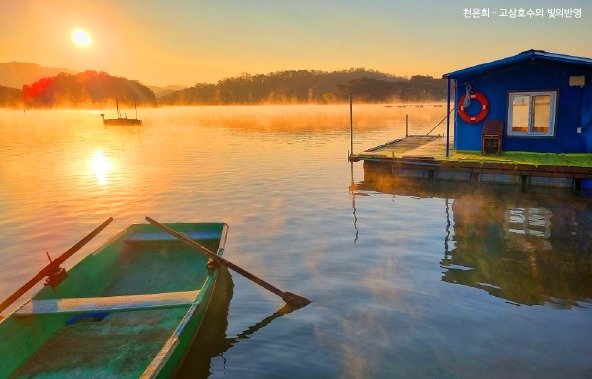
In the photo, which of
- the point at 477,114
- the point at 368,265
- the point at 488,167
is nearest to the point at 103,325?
the point at 368,265

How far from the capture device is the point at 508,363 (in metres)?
6.29

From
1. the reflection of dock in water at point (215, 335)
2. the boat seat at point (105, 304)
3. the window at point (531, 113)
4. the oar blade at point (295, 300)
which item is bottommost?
the reflection of dock in water at point (215, 335)

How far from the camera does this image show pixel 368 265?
10250mm

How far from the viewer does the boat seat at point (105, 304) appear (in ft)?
20.1

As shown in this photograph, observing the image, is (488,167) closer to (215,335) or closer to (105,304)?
(215,335)

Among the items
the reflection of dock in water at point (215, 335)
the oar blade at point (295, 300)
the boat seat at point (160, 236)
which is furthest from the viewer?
the boat seat at point (160, 236)

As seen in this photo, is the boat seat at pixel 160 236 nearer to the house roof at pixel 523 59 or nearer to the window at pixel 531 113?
the house roof at pixel 523 59

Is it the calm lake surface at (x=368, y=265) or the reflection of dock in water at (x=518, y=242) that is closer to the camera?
the calm lake surface at (x=368, y=265)

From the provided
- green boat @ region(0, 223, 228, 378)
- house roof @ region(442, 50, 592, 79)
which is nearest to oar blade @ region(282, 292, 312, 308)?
green boat @ region(0, 223, 228, 378)

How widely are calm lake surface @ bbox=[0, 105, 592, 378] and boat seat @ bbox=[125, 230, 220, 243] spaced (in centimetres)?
115

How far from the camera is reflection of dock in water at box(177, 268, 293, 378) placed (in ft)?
21.7

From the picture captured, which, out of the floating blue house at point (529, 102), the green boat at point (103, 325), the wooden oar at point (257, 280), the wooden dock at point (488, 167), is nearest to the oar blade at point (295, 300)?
the wooden oar at point (257, 280)

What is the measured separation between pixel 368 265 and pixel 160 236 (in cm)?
531

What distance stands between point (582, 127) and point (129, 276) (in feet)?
60.1
